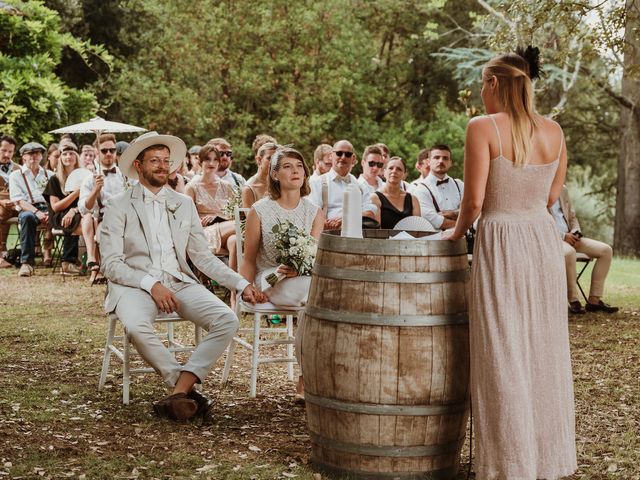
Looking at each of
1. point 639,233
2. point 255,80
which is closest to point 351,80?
point 255,80

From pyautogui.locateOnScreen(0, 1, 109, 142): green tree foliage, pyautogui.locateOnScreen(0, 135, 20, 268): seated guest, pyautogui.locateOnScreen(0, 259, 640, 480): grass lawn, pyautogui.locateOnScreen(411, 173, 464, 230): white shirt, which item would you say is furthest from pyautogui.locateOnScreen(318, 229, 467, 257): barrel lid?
pyautogui.locateOnScreen(0, 1, 109, 142): green tree foliage

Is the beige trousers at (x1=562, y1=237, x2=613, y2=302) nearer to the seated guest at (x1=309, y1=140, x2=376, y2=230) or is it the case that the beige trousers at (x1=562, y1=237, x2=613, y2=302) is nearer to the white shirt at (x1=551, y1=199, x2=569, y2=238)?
the white shirt at (x1=551, y1=199, x2=569, y2=238)

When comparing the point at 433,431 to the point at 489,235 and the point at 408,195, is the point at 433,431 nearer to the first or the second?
the point at 489,235

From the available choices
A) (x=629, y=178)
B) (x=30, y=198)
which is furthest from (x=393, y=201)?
(x=629, y=178)

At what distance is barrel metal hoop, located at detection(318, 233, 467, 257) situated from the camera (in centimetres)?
412

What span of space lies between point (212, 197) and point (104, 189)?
2231mm

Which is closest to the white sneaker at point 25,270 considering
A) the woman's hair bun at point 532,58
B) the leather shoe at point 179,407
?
the leather shoe at point 179,407

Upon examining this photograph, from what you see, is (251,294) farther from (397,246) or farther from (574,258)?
(574,258)

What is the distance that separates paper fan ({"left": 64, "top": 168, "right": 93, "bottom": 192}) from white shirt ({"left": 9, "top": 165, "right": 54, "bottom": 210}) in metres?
1.13

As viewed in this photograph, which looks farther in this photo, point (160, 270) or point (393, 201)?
point (393, 201)

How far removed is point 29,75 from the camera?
16.7 meters

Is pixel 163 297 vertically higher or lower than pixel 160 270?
lower

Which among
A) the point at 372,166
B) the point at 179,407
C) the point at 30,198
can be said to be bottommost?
the point at 179,407

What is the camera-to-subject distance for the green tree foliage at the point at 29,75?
16.7m
